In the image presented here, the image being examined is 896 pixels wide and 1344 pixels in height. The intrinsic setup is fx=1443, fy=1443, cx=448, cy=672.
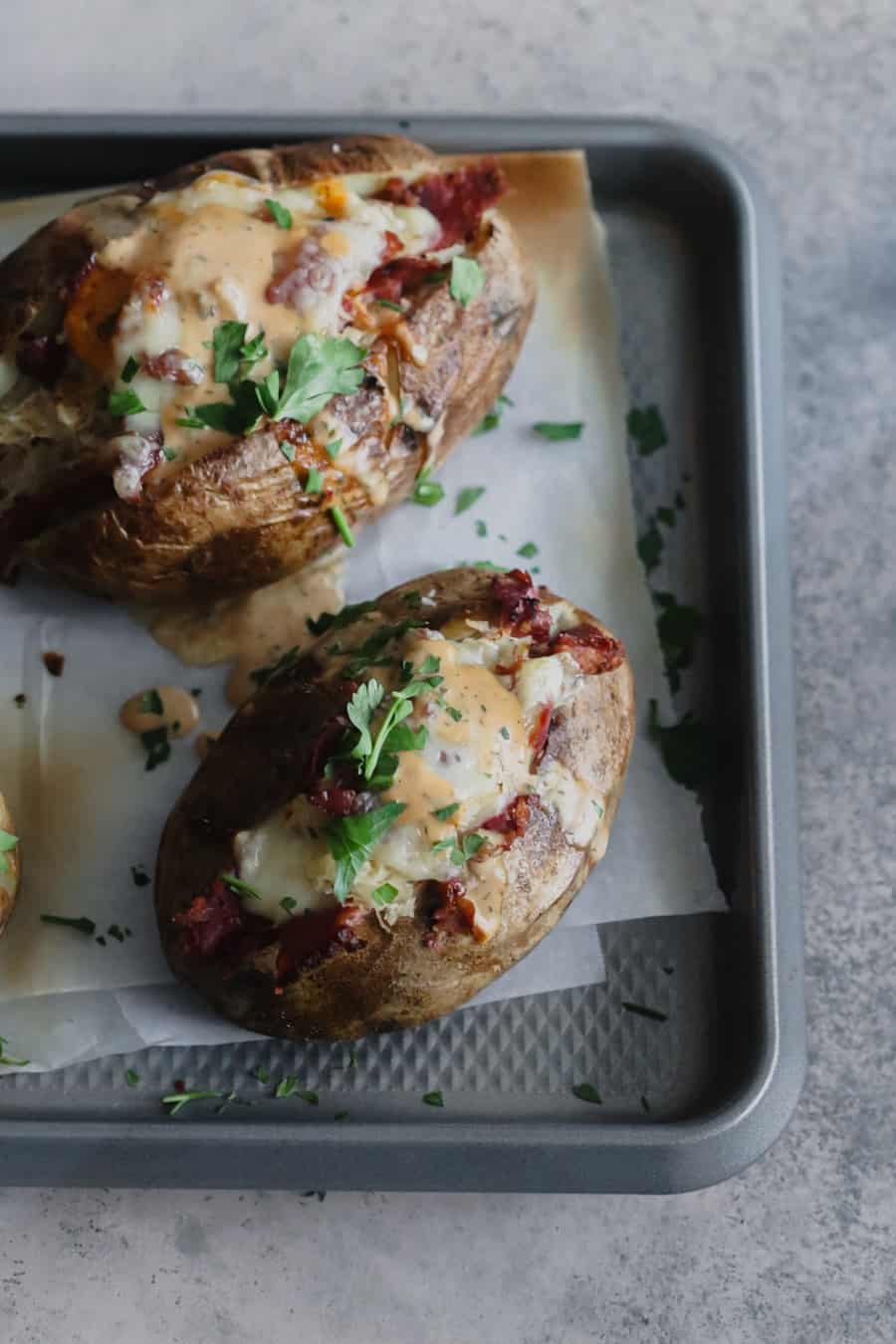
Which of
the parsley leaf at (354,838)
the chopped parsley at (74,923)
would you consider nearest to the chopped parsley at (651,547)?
the parsley leaf at (354,838)

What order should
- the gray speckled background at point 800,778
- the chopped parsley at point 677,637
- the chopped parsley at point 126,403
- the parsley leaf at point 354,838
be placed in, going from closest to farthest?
1. the parsley leaf at point 354,838
2. the chopped parsley at point 126,403
3. the gray speckled background at point 800,778
4. the chopped parsley at point 677,637

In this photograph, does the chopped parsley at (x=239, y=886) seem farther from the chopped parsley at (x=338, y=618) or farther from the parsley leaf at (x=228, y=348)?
the parsley leaf at (x=228, y=348)

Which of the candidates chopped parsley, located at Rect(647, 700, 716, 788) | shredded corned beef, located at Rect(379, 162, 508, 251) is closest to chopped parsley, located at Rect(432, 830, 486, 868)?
chopped parsley, located at Rect(647, 700, 716, 788)

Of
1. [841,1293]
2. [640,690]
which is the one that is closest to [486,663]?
[640,690]

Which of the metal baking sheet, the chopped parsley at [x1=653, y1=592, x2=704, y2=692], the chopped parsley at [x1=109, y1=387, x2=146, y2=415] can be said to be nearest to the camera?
the chopped parsley at [x1=109, y1=387, x2=146, y2=415]

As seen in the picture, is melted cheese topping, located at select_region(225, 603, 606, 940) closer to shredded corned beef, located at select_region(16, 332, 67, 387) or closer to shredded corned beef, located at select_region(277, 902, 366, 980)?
shredded corned beef, located at select_region(277, 902, 366, 980)

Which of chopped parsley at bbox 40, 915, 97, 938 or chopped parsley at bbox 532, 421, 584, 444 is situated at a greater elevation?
chopped parsley at bbox 532, 421, 584, 444
